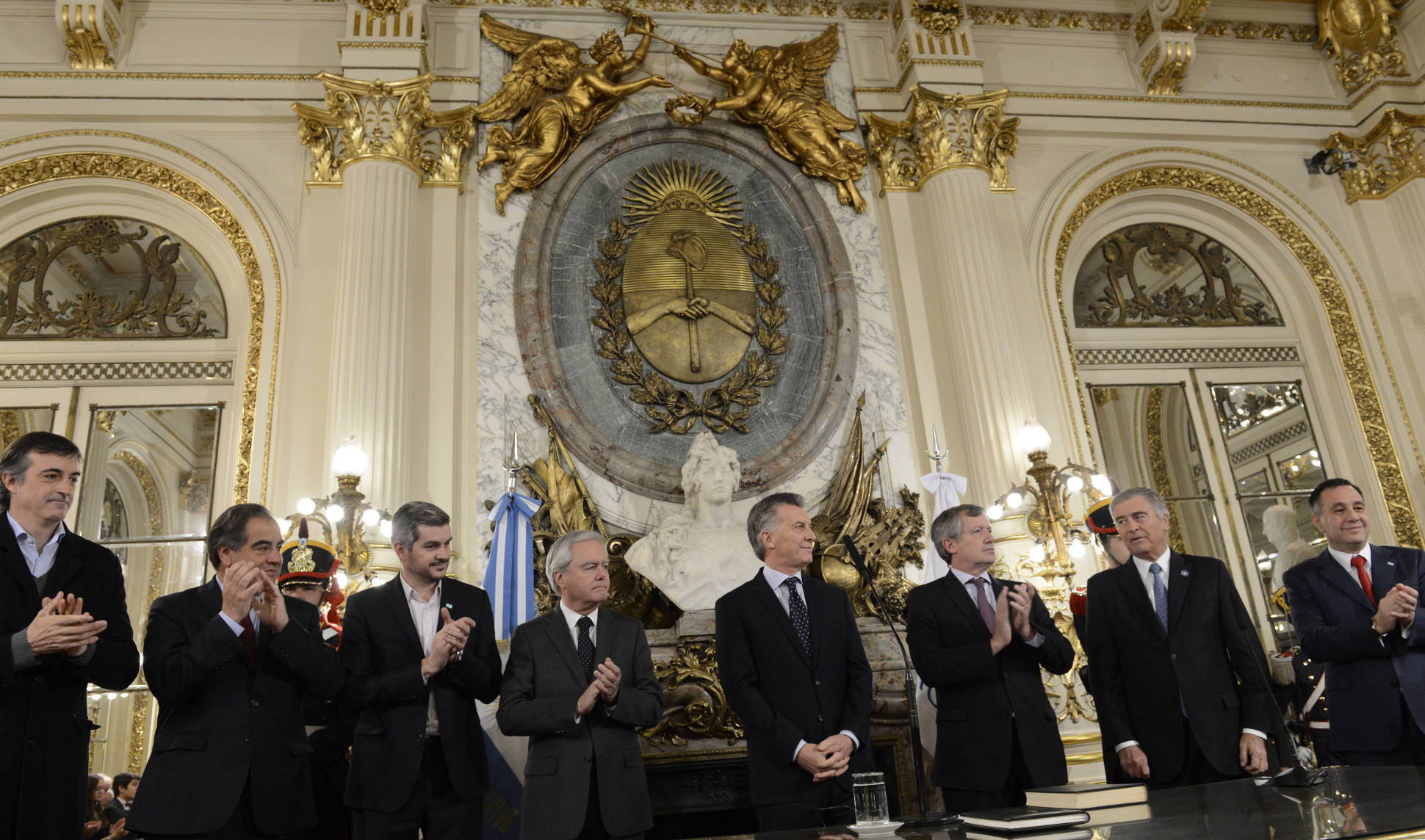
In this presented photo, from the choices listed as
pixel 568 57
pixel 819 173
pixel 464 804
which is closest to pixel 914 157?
pixel 819 173

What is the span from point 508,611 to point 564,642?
2207 mm

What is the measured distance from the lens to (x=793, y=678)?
11.4ft

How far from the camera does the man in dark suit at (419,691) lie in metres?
3.24

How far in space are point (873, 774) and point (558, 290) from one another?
510 centimetres

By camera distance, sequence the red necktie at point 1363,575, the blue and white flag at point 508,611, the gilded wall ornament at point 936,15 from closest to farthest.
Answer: the red necktie at point 1363,575, the blue and white flag at point 508,611, the gilded wall ornament at point 936,15

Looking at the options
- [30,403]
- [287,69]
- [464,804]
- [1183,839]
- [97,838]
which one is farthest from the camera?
[287,69]

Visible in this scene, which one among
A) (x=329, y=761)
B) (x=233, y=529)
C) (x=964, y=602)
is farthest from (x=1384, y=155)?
(x=233, y=529)

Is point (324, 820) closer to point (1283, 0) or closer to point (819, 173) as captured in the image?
point (819, 173)

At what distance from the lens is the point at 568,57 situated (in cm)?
739

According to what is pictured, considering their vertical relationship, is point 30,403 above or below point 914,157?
below

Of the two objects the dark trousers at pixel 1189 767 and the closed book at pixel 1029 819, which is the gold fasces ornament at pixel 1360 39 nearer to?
the dark trousers at pixel 1189 767

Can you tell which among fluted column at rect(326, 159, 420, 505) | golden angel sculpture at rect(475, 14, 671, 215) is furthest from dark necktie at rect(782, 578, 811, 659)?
golden angel sculpture at rect(475, 14, 671, 215)

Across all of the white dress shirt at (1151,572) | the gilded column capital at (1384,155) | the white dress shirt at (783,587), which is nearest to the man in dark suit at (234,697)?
the white dress shirt at (783,587)

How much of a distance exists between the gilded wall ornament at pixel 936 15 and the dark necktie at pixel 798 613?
5.67 m
